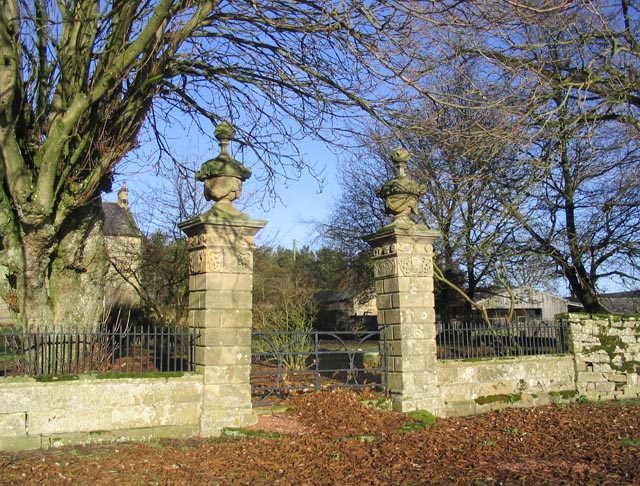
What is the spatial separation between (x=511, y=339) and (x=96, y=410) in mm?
6683

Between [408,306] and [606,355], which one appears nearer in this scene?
[408,306]

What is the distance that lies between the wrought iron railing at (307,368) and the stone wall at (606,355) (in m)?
3.66

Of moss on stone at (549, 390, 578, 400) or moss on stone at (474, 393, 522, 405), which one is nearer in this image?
moss on stone at (474, 393, 522, 405)

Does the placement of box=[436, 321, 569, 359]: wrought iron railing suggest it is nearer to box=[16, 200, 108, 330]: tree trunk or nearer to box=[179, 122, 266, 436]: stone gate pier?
box=[179, 122, 266, 436]: stone gate pier

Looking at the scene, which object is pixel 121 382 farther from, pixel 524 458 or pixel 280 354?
pixel 524 458

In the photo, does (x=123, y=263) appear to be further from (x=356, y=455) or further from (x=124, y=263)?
(x=356, y=455)

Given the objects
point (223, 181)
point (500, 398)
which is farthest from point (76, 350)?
point (500, 398)

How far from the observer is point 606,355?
35.5ft

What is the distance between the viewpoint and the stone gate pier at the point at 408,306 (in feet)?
28.4

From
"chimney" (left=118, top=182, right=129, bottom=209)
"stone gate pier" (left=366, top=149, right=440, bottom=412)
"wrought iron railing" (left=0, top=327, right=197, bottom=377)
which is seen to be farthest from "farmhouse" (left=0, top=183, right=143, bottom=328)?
"stone gate pier" (left=366, top=149, right=440, bottom=412)

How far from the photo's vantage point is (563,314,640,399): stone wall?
1062 cm

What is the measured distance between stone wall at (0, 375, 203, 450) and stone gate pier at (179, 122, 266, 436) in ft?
0.77

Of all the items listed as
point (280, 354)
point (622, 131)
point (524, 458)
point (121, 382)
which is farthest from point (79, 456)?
point (622, 131)

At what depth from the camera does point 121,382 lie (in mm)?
7117
